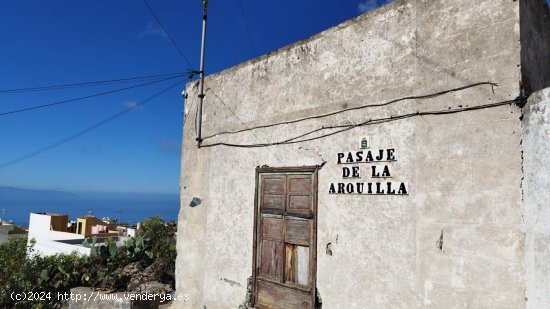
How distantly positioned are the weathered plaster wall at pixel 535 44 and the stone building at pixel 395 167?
0.03 meters

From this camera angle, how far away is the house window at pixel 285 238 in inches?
190

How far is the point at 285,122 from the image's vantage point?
5.30m

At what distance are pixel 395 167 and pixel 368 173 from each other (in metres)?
0.34

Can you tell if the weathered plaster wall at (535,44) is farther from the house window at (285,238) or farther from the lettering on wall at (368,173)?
the house window at (285,238)

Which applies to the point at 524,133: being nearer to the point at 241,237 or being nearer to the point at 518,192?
the point at 518,192

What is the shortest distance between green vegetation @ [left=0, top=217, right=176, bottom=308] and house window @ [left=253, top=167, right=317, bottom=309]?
4375 mm

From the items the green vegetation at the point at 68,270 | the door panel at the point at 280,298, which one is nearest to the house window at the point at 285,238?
the door panel at the point at 280,298

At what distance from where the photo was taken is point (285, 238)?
16.8ft

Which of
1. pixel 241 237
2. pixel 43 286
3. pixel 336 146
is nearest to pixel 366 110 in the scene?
pixel 336 146

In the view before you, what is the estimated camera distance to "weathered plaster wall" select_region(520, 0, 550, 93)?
3357 mm

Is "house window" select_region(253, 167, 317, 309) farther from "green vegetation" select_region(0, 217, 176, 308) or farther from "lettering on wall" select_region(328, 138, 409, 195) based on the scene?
"green vegetation" select_region(0, 217, 176, 308)

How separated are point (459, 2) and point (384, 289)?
9.56 feet

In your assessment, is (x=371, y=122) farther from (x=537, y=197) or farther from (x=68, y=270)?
(x=68, y=270)

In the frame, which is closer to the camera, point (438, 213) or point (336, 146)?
point (438, 213)
